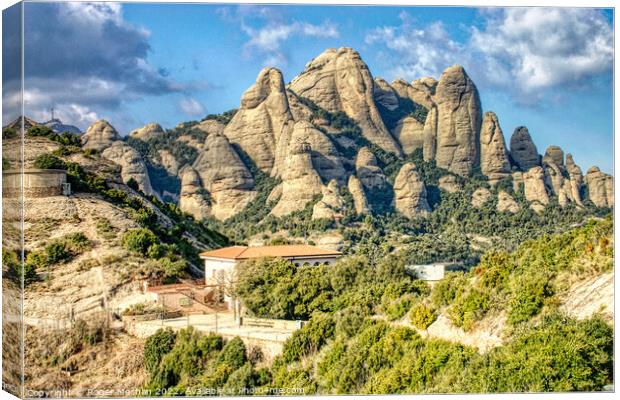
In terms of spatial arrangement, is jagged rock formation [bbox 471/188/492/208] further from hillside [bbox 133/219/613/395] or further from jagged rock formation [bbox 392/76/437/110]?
hillside [bbox 133/219/613/395]

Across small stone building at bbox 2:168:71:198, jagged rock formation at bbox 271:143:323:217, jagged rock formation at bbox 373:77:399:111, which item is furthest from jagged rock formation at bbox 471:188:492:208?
small stone building at bbox 2:168:71:198

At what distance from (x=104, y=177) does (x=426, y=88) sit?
41.1 metres

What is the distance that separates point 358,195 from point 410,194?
3.22 m

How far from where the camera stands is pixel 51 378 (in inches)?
709

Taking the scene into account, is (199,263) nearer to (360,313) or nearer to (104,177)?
(104,177)

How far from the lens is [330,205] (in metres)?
53.7

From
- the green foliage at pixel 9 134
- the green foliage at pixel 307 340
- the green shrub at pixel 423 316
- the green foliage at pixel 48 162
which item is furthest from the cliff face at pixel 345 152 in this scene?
the green foliage at pixel 9 134

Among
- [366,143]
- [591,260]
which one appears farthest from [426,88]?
[591,260]

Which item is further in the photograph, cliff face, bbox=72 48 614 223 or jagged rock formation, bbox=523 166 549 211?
jagged rock formation, bbox=523 166 549 211

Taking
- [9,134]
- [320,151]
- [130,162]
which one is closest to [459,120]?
[320,151]

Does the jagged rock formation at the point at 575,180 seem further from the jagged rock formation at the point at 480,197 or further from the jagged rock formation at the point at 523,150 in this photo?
the jagged rock formation at the point at 480,197

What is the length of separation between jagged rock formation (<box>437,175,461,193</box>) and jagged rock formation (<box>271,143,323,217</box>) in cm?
802

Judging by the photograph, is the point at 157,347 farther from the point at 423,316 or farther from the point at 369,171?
the point at 369,171

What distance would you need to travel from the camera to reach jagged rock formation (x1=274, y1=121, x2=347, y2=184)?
58906 mm
